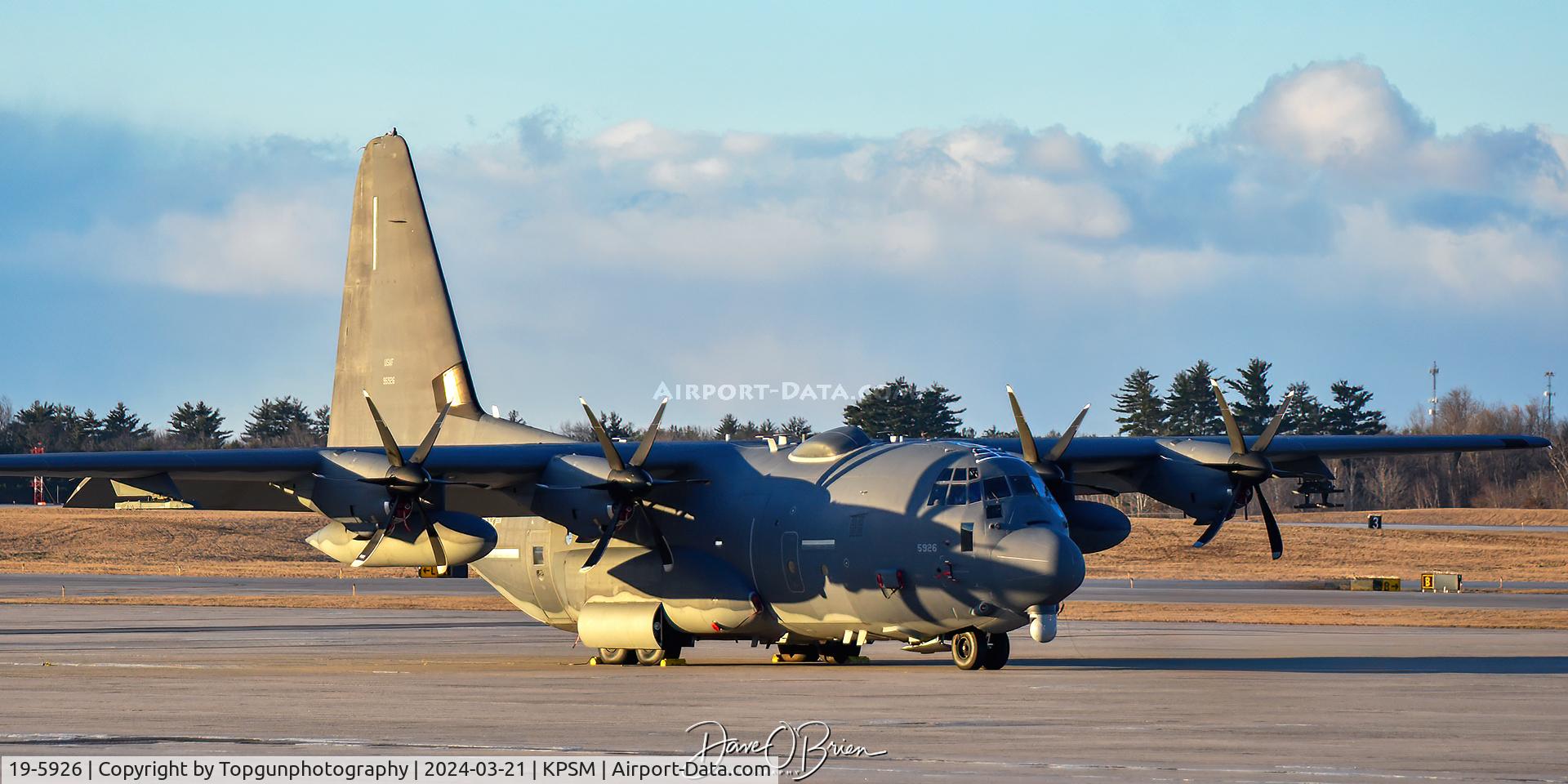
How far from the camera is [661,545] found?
27.0 metres

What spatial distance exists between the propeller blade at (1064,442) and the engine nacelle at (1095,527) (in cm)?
93

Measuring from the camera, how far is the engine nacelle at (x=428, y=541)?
25.5m

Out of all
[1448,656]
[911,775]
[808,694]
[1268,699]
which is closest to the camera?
[911,775]

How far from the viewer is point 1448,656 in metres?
28.7

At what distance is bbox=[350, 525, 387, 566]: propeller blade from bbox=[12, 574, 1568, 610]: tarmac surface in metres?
29.2

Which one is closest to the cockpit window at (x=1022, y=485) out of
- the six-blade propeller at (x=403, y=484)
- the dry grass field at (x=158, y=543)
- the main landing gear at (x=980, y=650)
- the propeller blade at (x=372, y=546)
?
the main landing gear at (x=980, y=650)

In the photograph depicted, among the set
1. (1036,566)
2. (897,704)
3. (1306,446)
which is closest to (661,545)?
(1036,566)

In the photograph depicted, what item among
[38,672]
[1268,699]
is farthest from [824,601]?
[38,672]

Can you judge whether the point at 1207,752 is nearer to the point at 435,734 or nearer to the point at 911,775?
the point at 911,775

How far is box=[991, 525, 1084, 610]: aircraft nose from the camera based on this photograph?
78.2 ft

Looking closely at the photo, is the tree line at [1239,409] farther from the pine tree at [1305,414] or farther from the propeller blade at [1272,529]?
the propeller blade at [1272,529]

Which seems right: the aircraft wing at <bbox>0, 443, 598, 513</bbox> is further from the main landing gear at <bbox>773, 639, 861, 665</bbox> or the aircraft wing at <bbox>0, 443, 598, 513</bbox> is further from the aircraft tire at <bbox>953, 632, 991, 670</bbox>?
the aircraft tire at <bbox>953, 632, 991, 670</bbox>

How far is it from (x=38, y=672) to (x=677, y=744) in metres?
14.7

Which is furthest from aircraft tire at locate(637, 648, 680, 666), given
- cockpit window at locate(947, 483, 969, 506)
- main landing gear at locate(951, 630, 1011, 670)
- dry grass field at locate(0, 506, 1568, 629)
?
dry grass field at locate(0, 506, 1568, 629)
